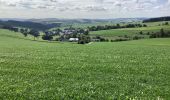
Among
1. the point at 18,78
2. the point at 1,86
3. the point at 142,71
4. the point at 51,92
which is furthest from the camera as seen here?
the point at 142,71

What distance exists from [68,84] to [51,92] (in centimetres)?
252

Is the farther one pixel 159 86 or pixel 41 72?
pixel 41 72

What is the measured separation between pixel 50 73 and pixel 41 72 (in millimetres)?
857

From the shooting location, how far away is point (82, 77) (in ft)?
76.4

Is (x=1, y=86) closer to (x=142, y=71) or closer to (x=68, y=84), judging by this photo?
(x=68, y=84)

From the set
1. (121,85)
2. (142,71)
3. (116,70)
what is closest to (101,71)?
(116,70)

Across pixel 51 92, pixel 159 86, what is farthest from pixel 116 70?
pixel 51 92

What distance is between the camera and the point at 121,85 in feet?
66.3

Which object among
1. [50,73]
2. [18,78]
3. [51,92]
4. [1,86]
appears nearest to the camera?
[51,92]

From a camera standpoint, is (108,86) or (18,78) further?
(18,78)

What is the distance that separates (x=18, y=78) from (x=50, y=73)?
3.19 metres

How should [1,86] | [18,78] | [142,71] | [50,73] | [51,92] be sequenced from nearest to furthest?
[51,92], [1,86], [18,78], [50,73], [142,71]

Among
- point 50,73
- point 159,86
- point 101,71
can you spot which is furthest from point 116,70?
point 159,86

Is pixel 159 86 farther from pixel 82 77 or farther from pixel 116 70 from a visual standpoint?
pixel 116 70
